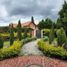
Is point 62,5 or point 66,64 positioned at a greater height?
point 62,5

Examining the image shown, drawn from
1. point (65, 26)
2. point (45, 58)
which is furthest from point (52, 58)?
point (65, 26)

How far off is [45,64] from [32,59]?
1.56 metres

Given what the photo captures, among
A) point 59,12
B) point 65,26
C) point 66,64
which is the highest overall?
point 59,12

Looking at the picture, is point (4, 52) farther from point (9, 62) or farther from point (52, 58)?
point (52, 58)

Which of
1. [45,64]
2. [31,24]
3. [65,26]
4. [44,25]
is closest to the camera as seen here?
[45,64]

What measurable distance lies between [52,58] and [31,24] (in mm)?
39996

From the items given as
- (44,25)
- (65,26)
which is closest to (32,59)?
(65,26)

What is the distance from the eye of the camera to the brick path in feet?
62.2

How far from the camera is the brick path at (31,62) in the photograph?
1895 centimetres

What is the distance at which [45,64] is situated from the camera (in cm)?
1889

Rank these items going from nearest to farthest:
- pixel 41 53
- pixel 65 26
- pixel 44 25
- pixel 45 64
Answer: pixel 45 64, pixel 41 53, pixel 65 26, pixel 44 25

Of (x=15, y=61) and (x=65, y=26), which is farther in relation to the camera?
(x=65, y=26)

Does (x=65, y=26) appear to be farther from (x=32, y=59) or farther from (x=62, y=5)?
(x=32, y=59)

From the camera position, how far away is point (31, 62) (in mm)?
19125
